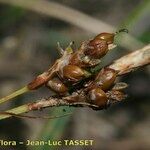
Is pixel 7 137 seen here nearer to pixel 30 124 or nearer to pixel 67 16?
pixel 30 124

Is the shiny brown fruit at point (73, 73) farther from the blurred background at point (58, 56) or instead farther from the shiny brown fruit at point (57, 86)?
the blurred background at point (58, 56)

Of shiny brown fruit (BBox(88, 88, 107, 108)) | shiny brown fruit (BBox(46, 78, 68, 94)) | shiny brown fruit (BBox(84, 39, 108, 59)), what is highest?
shiny brown fruit (BBox(84, 39, 108, 59))

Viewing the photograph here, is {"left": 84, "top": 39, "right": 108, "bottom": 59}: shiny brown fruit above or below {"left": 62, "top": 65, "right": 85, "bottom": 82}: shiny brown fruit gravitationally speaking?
above

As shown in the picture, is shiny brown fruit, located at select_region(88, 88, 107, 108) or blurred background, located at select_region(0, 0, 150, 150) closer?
shiny brown fruit, located at select_region(88, 88, 107, 108)

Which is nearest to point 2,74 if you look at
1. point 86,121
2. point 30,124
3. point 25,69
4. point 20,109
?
point 25,69

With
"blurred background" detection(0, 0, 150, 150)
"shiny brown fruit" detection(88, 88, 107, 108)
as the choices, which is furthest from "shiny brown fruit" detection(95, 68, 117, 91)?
"blurred background" detection(0, 0, 150, 150)

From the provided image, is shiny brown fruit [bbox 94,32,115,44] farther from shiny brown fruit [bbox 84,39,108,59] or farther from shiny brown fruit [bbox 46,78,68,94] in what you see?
shiny brown fruit [bbox 46,78,68,94]
